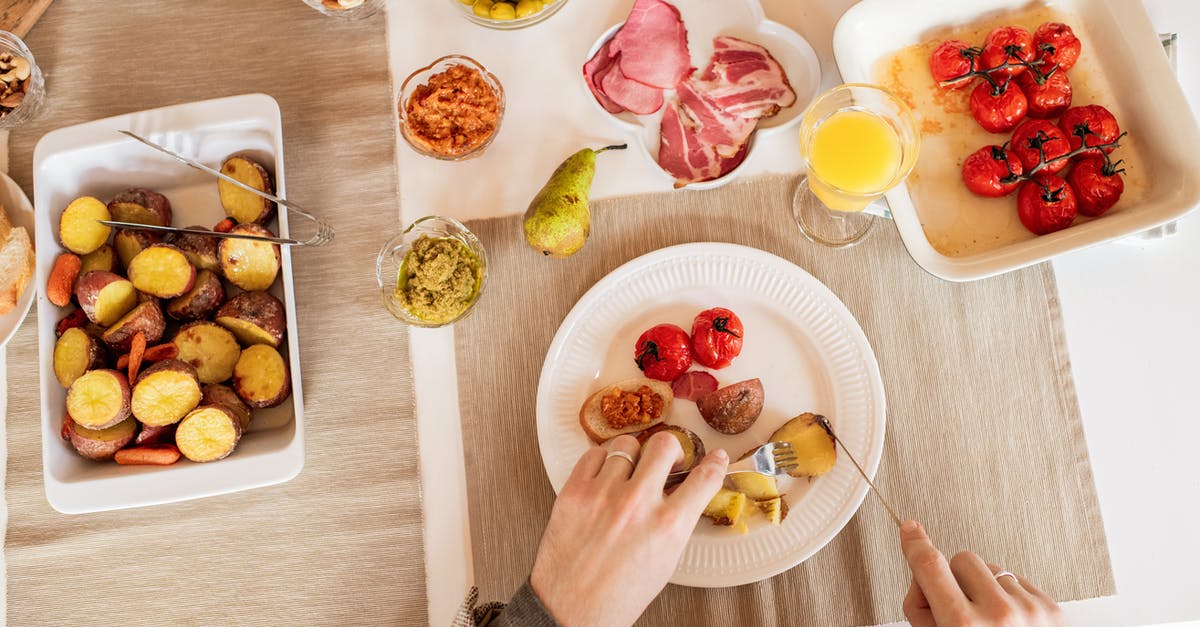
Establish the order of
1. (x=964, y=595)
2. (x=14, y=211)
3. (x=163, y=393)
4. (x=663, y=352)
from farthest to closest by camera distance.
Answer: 1. (x=14, y=211)
2. (x=663, y=352)
3. (x=163, y=393)
4. (x=964, y=595)

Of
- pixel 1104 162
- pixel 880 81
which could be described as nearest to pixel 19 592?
pixel 880 81

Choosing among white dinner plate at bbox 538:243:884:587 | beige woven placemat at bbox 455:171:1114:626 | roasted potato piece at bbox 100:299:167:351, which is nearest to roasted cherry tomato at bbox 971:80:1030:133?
beige woven placemat at bbox 455:171:1114:626

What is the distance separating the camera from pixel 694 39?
4.36 feet

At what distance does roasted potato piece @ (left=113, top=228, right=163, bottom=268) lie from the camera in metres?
1.23

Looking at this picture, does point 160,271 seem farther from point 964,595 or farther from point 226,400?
point 964,595

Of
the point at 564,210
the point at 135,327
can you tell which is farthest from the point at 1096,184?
the point at 135,327

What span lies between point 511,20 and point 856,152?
612 millimetres

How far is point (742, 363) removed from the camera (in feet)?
4.18

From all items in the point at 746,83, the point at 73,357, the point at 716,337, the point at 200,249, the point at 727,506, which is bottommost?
the point at 727,506

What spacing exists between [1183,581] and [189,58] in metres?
1.96

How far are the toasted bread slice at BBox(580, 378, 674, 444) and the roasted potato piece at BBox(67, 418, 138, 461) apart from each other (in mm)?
712

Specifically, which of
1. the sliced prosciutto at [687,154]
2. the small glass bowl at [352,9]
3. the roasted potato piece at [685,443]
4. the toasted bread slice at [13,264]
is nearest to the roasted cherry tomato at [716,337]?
the roasted potato piece at [685,443]

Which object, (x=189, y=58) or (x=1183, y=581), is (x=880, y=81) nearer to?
(x=1183, y=581)

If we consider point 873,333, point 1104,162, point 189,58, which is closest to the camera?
point 1104,162
